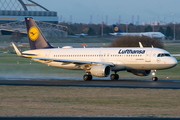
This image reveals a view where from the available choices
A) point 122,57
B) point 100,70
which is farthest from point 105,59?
point 100,70

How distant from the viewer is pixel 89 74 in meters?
39.4

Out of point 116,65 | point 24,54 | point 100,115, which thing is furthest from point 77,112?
point 24,54

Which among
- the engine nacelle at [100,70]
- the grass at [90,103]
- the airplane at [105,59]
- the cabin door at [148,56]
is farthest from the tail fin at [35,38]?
the grass at [90,103]

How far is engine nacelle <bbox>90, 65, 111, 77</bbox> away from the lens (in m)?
36.6

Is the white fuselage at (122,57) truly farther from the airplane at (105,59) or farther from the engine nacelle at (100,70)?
the engine nacelle at (100,70)

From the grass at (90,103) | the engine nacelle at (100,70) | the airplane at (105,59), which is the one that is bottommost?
the grass at (90,103)

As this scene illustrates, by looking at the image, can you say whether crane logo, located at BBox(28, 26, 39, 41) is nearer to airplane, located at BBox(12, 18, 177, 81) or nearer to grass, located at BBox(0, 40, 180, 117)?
airplane, located at BBox(12, 18, 177, 81)

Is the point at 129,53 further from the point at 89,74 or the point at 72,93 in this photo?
the point at 72,93

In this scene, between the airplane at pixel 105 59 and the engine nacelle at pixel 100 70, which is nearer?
the engine nacelle at pixel 100 70

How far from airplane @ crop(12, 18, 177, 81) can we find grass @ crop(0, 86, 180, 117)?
10.7m

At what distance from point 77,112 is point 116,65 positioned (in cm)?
2162

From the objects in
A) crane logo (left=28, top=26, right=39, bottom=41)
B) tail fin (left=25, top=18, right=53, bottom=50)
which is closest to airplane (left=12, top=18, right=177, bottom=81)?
tail fin (left=25, top=18, right=53, bottom=50)

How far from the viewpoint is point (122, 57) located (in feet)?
125

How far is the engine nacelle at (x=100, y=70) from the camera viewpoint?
36594 millimetres
